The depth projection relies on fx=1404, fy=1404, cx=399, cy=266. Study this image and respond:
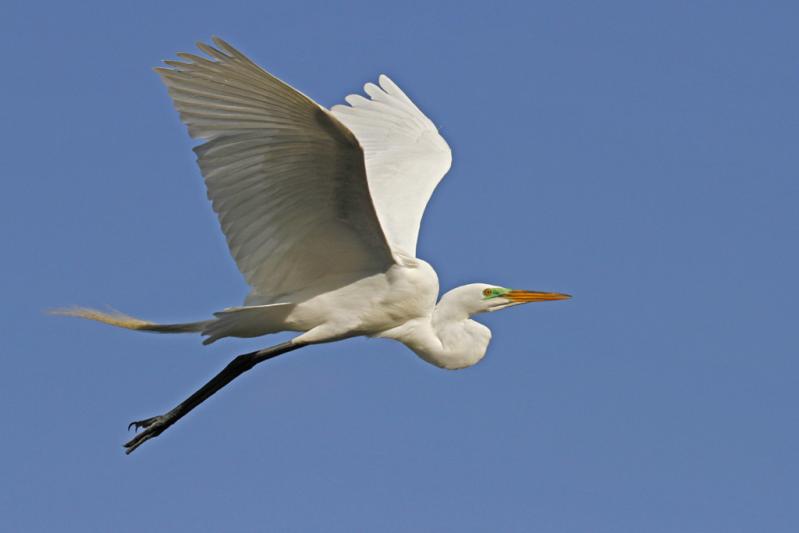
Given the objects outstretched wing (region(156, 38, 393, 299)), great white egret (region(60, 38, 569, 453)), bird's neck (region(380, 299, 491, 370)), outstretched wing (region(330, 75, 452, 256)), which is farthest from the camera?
outstretched wing (region(330, 75, 452, 256))

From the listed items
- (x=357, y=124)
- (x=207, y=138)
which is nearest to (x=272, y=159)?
(x=207, y=138)

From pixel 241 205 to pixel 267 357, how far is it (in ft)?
6.01

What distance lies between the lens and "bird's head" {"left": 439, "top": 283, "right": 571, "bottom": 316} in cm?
1220

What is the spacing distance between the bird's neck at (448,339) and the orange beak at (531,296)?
0.38m


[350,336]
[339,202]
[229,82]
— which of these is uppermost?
[229,82]

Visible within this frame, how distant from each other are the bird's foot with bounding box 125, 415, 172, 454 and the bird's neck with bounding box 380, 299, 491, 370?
2.03 m

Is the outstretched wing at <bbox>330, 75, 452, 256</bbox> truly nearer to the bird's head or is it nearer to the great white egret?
the great white egret

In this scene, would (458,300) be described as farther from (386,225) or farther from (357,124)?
(357,124)

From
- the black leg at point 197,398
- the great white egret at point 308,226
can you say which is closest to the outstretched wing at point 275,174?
the great white egret at point 308,226

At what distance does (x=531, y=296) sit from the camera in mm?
12414

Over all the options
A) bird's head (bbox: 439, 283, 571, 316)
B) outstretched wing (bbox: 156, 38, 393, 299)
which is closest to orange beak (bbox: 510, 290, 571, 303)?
bird's head (bbox: 439, 283, 571, 316)

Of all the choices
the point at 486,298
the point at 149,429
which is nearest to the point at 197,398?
the point at 149,429

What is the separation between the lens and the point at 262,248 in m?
11.0

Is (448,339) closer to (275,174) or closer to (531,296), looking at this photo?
(531,296)
